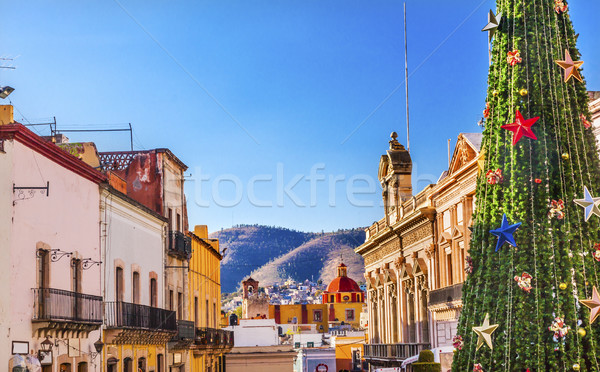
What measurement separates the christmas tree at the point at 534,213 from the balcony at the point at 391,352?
22650 millimetres

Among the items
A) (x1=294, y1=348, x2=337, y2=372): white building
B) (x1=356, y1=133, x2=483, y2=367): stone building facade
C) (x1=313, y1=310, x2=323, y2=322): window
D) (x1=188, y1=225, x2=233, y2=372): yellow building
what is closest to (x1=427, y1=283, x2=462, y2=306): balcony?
(x1=356, y1=133, x2=483, y2=367): stone building facade

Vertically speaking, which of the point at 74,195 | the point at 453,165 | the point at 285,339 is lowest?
the point at 285,339

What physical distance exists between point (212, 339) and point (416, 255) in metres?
9.47

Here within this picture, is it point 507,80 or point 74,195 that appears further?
point 74,195

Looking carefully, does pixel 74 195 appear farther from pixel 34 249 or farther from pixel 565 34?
pixel 565 34

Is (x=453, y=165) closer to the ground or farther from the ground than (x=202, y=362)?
farther from the ground

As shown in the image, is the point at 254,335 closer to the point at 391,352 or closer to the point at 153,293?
the point at 391,352

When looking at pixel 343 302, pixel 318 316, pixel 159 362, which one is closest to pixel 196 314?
pixel 159 362

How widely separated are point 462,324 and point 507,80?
3.68m

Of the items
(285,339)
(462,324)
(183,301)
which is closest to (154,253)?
(183,301)

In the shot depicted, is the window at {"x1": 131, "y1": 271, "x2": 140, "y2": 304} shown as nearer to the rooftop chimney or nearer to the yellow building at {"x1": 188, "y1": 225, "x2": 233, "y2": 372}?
the yellow building at {"x1": 188, "y1": 225, "x2": 233, "y2": 372}

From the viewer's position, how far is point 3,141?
17.0 meters

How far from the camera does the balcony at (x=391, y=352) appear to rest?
115 ft

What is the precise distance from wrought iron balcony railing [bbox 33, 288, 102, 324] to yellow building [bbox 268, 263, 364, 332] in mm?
92666
